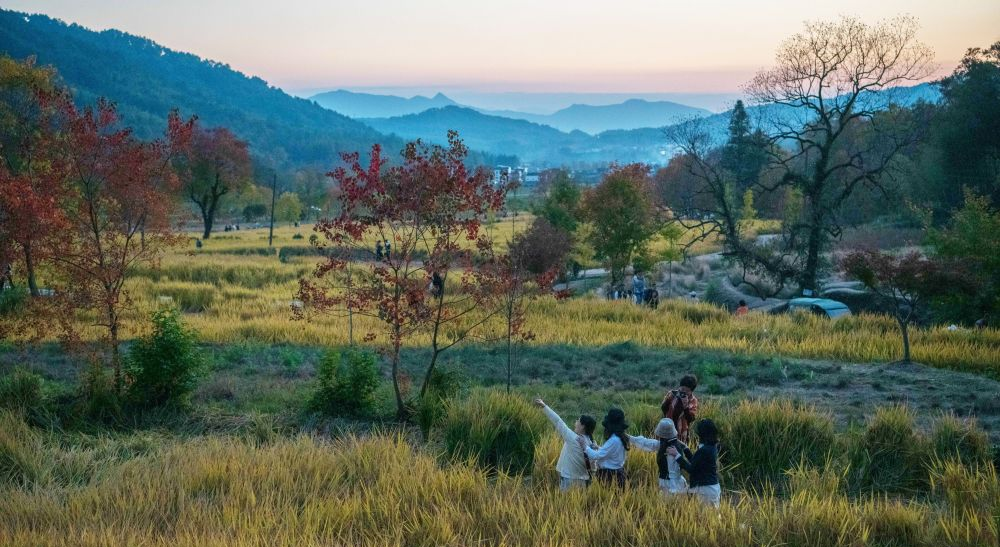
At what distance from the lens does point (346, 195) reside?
1070 cm

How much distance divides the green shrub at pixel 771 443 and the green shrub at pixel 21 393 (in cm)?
1046

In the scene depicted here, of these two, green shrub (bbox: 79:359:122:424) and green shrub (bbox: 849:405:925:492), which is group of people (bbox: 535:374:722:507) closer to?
green shrub (bbox: 849:405:925:492)

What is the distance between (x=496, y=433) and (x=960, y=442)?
568 cm

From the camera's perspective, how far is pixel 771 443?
29.4 ft

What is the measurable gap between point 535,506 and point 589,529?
26.6 inches

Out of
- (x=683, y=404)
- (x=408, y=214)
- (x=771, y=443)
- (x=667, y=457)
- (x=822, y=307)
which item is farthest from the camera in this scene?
(x=822, y=307)

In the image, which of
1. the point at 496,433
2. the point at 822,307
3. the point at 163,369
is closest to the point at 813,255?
the point at 822,307

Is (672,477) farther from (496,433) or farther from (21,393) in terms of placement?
(21,393)

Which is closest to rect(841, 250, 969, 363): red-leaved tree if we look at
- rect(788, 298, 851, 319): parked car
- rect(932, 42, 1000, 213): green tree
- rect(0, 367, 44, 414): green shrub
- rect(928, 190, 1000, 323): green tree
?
rect(928, 190, 1000, 323): green tree

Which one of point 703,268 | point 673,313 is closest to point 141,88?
point 703,268

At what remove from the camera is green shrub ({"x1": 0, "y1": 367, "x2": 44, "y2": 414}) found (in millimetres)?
11070

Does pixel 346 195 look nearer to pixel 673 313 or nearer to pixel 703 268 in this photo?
pixel 673 313

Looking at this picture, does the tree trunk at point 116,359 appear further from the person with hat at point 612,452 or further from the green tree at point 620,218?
the green tree at point 620,218

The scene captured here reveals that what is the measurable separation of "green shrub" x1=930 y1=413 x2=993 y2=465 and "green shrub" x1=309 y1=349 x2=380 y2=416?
8.13 meters
